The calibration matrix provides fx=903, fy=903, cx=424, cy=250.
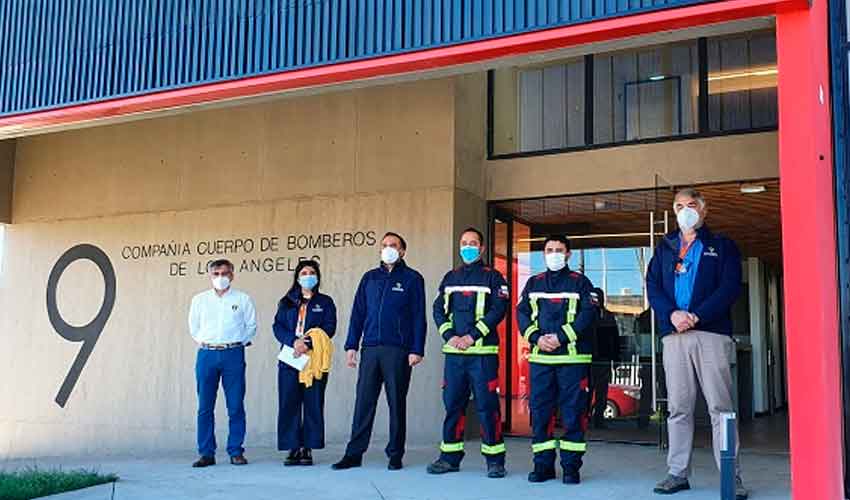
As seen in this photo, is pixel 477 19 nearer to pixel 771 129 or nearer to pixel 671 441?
pixel 671 441

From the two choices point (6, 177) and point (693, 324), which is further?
point (6, 177)

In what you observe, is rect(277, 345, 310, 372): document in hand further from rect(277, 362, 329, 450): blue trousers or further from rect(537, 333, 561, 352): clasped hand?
rect(537, 333, 561, 352): clasped hand

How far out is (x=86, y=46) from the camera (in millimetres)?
7777

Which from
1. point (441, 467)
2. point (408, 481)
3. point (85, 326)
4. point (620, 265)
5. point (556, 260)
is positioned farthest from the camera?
point (85, 326)

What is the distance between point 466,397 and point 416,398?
2650 millimetres

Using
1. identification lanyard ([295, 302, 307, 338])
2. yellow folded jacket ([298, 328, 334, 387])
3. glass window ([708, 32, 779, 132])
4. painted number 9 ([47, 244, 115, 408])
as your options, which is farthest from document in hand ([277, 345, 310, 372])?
painted number 9 ([47, 244, 115, 408])

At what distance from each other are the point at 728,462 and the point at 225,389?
5112mm

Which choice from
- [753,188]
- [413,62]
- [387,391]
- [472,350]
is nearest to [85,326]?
[387,391]

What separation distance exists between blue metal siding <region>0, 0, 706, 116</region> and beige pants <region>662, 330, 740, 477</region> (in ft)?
7.19

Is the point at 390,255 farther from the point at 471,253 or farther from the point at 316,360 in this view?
the point at 316,360

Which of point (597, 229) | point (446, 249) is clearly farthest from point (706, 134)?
point (446, 249)

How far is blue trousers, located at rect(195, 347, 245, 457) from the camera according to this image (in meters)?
7.76

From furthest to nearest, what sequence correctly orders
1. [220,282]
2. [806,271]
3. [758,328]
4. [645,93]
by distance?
[758,328] → [645,93] → [220,282] → [806,271]

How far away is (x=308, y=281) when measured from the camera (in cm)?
782
